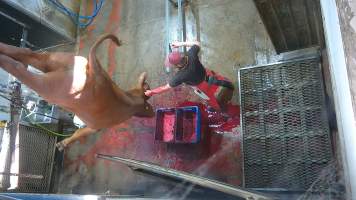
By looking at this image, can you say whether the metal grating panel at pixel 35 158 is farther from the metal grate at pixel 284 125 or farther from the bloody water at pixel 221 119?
the metal grate at pixel 284 125

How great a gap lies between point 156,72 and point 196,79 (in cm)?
174

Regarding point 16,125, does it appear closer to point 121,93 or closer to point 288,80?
point 121,93

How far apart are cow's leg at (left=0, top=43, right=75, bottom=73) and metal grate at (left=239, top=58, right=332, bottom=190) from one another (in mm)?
2217

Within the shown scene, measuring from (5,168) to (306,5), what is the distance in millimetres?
4783

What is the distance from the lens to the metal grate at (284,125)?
337 cm

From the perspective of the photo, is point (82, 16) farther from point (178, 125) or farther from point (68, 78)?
point (68, 78)

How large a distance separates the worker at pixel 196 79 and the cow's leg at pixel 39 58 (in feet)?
4.19

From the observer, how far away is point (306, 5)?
3.01 m

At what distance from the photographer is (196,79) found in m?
3.86

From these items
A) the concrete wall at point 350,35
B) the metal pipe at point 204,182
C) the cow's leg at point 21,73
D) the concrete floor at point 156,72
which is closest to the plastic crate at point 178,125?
the concrete floor at point 156,72

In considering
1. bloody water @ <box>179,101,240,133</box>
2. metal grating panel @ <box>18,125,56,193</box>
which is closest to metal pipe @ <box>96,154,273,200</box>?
bloody water @ <box>179,101,240,133</box>

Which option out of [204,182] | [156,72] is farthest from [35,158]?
[204,182]

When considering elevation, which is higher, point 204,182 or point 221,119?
point 221,119

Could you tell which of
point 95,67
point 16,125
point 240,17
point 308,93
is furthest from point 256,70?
point 16,125
